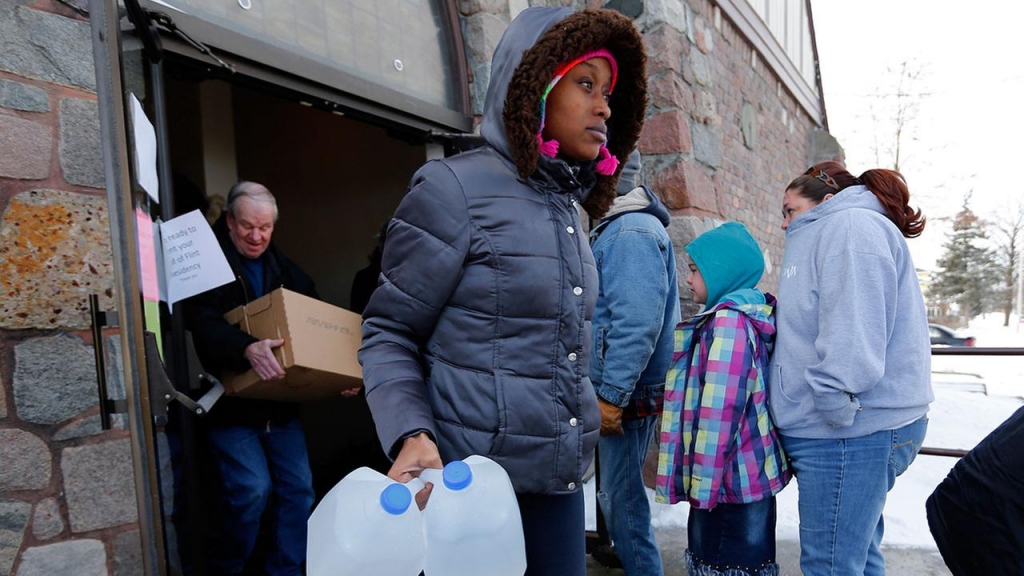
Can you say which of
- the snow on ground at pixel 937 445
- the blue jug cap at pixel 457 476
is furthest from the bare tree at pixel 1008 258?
the blue jug cap at pixel 457 476

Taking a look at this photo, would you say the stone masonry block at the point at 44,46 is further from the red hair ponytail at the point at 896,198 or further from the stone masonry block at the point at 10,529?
the red hair ponytail at the point at 896,198

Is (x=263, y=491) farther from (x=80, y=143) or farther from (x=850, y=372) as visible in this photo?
(x=850, y=372)

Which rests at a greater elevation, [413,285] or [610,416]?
[413,285]

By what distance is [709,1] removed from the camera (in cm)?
485

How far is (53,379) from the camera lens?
1697 millimetres

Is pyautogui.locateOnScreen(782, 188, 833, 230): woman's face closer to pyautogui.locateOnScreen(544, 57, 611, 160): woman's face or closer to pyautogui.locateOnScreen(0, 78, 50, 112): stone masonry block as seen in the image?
pyautogui.locateOnScreen(544, 57, 611, 160): woman's face

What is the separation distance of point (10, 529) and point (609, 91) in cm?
199

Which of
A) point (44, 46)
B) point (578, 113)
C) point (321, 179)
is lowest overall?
point (578, 113)

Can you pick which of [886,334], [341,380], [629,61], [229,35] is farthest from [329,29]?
[886,334]

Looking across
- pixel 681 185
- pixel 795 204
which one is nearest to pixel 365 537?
pixel 795 204


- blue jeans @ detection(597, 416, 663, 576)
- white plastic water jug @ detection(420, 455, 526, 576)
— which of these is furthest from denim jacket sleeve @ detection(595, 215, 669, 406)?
white plastic water jug @ detection(420, 455, 526, 576)

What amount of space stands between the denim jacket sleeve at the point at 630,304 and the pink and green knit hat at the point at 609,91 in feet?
2.60

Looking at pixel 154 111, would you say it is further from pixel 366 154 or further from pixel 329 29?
pixel 366 154

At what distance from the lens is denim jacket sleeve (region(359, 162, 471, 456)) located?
1.14 metres
